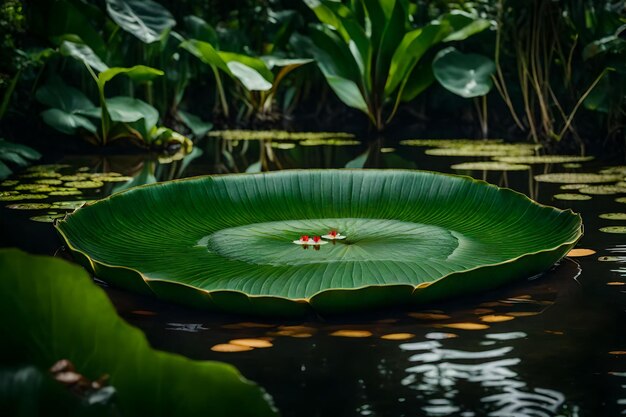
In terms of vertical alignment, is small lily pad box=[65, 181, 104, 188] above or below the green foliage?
below

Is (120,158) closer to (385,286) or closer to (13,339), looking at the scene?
(385,286)

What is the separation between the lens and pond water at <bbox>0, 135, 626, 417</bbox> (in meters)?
1.48

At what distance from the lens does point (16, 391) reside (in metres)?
0.89

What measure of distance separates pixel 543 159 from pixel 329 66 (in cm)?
211

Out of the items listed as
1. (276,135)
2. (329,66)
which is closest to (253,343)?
(276,135)

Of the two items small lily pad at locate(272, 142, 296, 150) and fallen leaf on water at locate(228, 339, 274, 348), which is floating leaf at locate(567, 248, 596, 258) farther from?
small lily pad at locate(272, 142, 296, 150)

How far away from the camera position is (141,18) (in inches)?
213

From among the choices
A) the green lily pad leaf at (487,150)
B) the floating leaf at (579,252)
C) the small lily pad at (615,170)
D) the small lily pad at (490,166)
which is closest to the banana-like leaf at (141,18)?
the green lily pad leaf at (487,150)

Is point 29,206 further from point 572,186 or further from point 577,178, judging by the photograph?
point 577,178

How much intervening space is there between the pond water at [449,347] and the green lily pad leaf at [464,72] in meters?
2.62

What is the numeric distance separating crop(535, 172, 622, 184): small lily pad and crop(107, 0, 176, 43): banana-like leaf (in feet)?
8.00

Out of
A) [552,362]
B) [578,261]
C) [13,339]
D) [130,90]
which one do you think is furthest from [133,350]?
[130,90]

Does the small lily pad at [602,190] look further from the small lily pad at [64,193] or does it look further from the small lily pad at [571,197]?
the small lily pad at [64,193]

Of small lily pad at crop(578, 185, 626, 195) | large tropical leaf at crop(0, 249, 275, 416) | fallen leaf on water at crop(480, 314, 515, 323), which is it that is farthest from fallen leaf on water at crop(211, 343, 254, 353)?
small lily pad at crop(578, 185, 626, 195)
